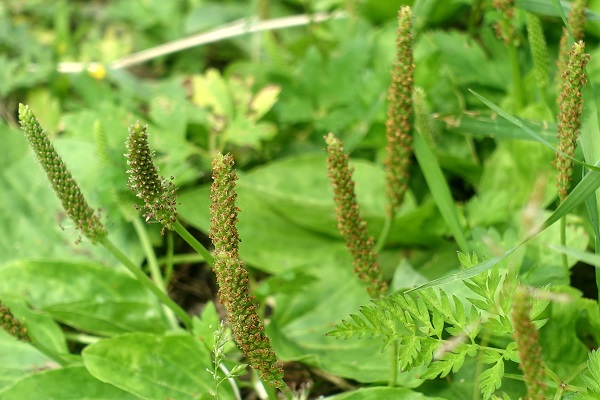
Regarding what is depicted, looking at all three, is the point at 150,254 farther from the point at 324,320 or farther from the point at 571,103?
the point at 571,103

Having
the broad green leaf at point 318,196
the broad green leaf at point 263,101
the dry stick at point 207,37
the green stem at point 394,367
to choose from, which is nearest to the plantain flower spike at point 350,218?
the green stem at point 394,367

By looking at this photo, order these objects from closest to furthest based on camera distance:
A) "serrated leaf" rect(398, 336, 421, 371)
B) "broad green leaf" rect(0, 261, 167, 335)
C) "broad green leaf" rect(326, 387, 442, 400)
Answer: "serrated leaf" rect(398, 336, 421, 371) → "broad green leaf" rect(326, 387, 442, 400) → "broad green leaf" rect(0, 261, 167, 335)

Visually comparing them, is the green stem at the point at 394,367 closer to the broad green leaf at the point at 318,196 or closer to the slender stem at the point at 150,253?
the broad green leaf at the point at 318,196

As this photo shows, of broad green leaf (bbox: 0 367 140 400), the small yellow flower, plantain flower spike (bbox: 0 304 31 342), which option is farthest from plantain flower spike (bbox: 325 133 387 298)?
the small yellow flower

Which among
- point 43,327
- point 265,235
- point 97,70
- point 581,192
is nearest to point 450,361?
point 581,192

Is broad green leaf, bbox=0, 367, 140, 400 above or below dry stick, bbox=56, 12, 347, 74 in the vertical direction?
below

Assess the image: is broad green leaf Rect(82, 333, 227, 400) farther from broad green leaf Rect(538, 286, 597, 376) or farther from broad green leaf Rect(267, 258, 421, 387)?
broad green leaf Rect(538, 286, 597, 376)

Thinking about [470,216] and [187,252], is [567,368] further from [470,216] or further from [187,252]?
[187,252]
